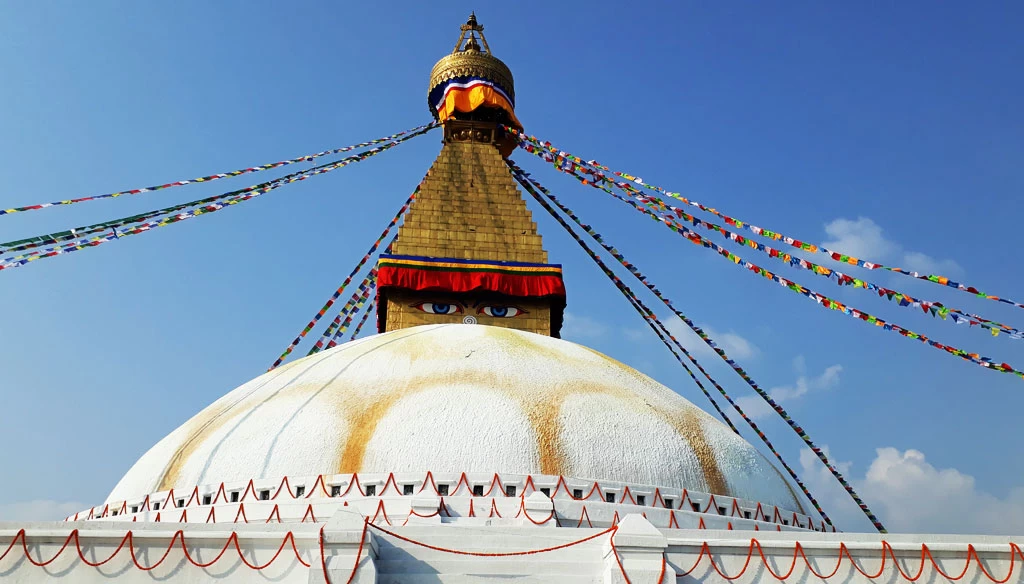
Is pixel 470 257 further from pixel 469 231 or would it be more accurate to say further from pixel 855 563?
pixel 855 563

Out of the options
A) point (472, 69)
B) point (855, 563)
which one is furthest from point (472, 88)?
point (855, 563)

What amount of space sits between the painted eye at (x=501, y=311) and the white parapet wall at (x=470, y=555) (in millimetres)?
7383

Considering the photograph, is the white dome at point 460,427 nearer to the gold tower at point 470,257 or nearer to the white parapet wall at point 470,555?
the white parapet wall at point 470,555

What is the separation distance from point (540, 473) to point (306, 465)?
219 cm

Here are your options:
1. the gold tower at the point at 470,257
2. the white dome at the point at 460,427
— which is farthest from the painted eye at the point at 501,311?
the white dome at the point at 460,427

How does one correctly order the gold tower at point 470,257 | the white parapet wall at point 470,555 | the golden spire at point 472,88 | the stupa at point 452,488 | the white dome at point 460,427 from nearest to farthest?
the white parapet wall at point 470,555 → the stupa at point 452,488 → the white dome at point 460,427 → the gold tower at point 470,257 → the golden spire at point 472,88

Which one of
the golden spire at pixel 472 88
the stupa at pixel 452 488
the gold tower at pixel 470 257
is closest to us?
the stupa at pixel 452 488

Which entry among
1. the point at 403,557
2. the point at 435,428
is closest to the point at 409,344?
the point at 435,428

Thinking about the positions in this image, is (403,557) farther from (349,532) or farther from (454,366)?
(454,366)

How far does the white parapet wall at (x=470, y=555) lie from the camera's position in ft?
20.2

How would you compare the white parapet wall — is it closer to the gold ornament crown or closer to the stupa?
the stupa

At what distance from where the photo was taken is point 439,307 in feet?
45.6

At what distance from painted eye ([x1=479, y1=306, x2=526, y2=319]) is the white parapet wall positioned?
24.2 feet

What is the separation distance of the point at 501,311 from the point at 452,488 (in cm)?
646
